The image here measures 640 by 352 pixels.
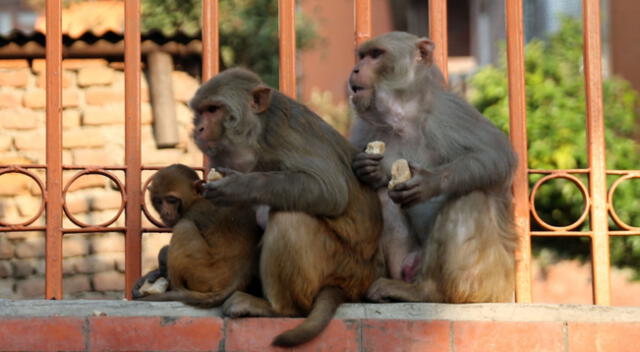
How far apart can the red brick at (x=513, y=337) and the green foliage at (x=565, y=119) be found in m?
4.20

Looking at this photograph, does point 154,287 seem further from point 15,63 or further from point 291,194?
point 15,63

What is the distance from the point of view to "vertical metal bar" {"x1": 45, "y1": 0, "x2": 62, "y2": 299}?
482 centimetres

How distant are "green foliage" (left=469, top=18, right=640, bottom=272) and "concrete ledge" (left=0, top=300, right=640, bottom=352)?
13.7 feet

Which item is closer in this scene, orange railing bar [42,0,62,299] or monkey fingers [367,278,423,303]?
monkey fingers [367,278,423,303]

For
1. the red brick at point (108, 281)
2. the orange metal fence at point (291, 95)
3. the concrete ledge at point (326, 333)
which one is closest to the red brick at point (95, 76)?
the red brick at point (108, 281)

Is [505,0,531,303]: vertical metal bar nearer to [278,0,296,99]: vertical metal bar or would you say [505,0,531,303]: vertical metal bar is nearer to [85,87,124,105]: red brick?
[278,0,296,99]: vertical metal bar

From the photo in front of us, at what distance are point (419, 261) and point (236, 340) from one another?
829 mm

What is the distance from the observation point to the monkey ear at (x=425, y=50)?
4761 mm

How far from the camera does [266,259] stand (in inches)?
171

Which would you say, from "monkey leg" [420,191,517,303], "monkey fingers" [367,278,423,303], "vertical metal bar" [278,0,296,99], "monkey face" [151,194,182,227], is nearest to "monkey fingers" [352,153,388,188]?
"monkey leg" [420,191,517,303]

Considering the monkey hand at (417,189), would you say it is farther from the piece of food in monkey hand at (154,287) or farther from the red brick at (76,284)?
the red brick at (76,284)

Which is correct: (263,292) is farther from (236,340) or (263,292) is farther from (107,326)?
(107,326)

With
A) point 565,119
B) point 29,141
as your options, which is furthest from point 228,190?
point 29,141

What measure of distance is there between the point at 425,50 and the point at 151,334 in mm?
1598
